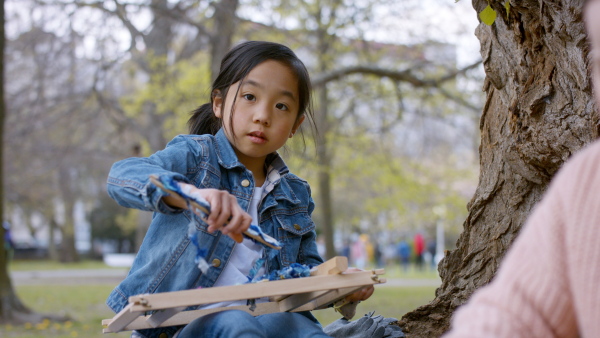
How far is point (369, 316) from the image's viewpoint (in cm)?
251

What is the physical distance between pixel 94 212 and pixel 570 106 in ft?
126

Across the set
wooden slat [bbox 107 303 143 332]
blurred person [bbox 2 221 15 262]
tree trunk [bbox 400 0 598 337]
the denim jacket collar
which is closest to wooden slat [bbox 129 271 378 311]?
wooden slat [bbox 107 303 143 332]

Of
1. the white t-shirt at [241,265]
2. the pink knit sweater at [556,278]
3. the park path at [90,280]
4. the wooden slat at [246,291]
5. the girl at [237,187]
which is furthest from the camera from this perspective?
the park path at [90,280]

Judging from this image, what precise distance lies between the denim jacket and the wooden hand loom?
0.60ft

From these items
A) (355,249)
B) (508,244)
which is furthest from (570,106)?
(355,249)

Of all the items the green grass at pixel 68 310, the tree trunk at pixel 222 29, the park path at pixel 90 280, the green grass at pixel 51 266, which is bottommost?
the green grass at pixel 51 266

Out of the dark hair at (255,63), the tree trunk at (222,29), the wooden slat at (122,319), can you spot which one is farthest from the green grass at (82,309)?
the tree trunk at (222,29)

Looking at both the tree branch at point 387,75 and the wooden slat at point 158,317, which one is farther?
the tree branch at point 387,75

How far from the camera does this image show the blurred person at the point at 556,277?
1059 mm

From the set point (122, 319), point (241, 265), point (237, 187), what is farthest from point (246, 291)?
point (237, 187)

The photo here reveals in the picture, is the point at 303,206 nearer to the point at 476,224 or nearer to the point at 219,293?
the point at 476,224

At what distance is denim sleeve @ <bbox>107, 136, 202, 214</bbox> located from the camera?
1.80 m

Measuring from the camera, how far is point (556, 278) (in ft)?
3.57

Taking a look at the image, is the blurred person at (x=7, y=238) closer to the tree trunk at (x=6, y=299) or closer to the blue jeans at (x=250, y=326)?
the tree trunk at (x=6, y=299)
